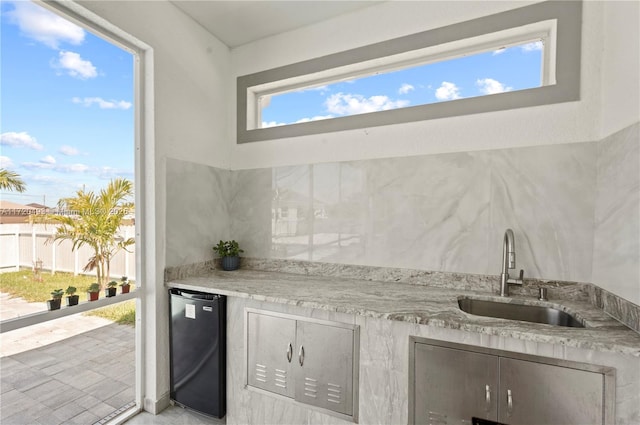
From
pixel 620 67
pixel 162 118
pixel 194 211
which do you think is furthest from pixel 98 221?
pixel 620 67

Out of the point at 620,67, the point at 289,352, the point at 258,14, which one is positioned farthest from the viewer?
the point at 258,14

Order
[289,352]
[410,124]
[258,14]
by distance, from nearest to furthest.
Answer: [289,352], [410,124], [258,14]

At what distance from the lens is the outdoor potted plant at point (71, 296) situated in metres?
1.66

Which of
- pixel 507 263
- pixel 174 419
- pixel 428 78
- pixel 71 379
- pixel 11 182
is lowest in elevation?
pixel 174 419

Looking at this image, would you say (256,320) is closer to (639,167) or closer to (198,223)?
(198,223)

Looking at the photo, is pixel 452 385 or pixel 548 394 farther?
pixel 452 385

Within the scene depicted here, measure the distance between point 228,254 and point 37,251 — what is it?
3.92 feet

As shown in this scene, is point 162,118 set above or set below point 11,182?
above

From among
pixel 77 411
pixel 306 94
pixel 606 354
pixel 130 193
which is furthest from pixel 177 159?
pixel 606 354

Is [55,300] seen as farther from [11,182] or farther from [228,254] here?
[228,254]

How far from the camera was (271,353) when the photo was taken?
5.59 feet

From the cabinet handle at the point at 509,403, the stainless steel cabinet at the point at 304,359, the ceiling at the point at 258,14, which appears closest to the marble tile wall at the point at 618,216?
the cabinet handle at the point at 509,403

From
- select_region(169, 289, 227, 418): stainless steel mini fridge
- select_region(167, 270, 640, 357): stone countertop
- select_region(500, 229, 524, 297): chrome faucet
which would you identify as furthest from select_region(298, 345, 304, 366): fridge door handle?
select_region(500, 229, 524, 297): chrome faucet

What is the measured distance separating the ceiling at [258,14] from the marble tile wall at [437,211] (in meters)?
1.20
